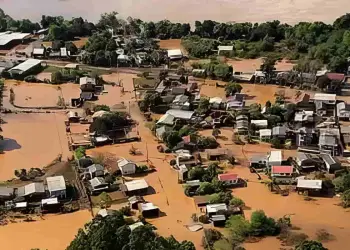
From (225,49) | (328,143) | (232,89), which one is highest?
(225,49)

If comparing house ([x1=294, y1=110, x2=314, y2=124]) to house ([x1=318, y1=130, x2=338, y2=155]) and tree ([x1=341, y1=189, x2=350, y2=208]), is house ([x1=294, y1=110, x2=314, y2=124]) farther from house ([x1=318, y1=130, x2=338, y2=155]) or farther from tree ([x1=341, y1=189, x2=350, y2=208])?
tree ([x1=341, y1=189, x2=350, y2=208])

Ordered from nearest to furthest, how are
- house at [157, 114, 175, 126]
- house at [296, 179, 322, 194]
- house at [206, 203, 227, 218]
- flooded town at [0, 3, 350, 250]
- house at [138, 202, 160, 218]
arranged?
flooded town at [0, 3, 350, 250] → house at [206, 203, 227, 218] → house at [138, 202, 160, 218] → house at [296, 179, 322, 194] → house at [157, 114, 175, 126]

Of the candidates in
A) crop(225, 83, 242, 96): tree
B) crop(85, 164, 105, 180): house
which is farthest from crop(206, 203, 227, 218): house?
crop(225, 83, 242, 96): tree

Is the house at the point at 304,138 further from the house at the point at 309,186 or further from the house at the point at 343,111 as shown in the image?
the house at the point at 309,186

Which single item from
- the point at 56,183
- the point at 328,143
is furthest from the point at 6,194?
the point at 328,143

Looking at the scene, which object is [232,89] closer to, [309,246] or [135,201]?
[135,201]
